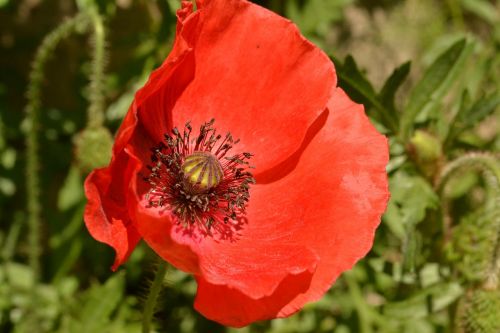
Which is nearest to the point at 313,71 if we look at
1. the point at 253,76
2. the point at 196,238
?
the point at 253,76

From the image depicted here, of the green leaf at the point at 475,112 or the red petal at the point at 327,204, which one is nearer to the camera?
the red petal at the point at 327,204

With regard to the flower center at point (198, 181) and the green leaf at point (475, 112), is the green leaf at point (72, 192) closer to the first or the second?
the flower center at point (198, 181)

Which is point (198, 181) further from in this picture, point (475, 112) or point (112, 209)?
point (475, 112)

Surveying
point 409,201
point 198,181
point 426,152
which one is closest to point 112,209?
point 198,181

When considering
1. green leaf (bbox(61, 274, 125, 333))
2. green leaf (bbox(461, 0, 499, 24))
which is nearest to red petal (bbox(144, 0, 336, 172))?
green leaf (bbox(61, 274, 125, 333))

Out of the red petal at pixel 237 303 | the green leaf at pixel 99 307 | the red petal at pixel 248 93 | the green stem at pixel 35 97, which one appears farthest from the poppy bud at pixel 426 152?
the green stem at pixel 35 97

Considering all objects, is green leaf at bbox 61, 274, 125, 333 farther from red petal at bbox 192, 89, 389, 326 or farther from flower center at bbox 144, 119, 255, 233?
red petal at bbox 192, 89, 389, 326

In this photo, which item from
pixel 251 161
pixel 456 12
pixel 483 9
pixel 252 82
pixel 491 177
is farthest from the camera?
pixel 456 12
